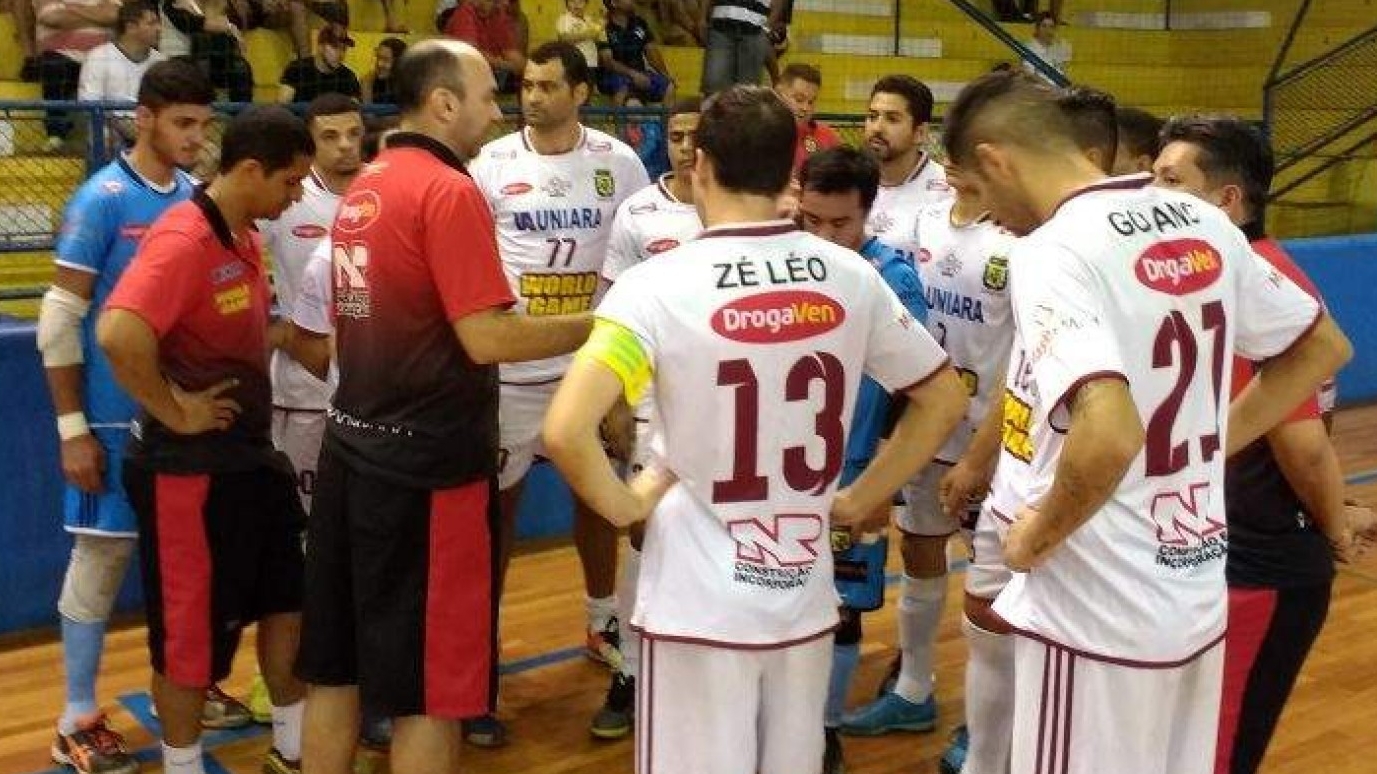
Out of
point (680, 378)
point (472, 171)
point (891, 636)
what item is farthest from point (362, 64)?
point (680, 378)

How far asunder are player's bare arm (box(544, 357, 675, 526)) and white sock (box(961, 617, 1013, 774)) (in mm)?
1497

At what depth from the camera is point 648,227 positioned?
4676 millimetres

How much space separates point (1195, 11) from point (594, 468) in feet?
50.0

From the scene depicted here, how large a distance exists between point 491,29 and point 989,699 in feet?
24.1

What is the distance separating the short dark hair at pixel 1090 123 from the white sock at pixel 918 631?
2.08 metres

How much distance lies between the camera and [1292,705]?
4836 mm

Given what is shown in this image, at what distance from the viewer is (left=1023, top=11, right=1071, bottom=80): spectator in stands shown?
544 inches

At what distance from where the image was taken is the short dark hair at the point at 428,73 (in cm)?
331

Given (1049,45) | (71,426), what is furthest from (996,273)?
(1049,45)

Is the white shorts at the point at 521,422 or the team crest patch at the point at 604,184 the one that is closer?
the white shorts at the point at 521,422

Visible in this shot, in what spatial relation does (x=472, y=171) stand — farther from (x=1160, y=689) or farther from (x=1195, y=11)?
(x=1195, y=11)

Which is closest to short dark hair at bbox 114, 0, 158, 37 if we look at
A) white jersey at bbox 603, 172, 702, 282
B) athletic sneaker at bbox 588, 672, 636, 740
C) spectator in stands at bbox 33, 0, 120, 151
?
spectator in stands at bbox 33, 0, 120, 151

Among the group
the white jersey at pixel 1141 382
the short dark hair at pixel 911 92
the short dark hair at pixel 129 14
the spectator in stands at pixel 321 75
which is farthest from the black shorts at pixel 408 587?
the spectator in stands at pixel 321 75

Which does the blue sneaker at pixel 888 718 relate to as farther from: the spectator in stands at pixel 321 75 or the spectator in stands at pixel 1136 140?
the spectator in stands at pixel 321 75
